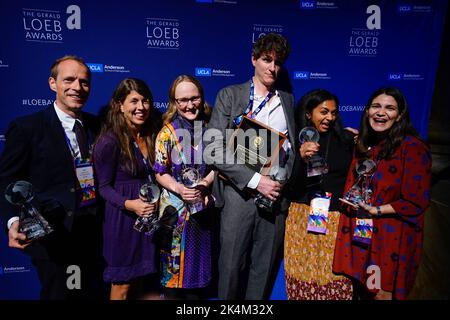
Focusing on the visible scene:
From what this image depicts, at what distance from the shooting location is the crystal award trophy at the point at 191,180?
2.04 m

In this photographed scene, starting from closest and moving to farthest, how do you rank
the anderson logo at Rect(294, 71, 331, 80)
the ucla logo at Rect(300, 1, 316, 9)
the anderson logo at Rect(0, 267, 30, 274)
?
the anderson logo at Rect(0, 267, 30, 274) < the ucla logo at Rect(300, 1, 316, 9) < the anderson logo at Rect(294, 71, 331, 80)

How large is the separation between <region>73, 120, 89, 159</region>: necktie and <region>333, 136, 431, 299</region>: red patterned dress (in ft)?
6.15

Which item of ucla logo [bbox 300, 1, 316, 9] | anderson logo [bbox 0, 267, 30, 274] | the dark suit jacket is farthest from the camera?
ucla logo [bbox 300, 1, 316, 9]

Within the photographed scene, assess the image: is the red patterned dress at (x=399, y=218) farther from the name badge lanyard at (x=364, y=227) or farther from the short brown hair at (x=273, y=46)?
the short brown hair at (x=273, y=46)

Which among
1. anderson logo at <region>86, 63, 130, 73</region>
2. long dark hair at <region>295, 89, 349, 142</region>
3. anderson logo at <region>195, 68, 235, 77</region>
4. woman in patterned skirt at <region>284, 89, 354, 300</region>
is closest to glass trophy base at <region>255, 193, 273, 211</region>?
woman in patterned skirt at <region>284, 89, 354, 300</region>

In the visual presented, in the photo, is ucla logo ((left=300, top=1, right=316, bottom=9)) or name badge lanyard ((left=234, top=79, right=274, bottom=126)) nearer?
name badge lanyard ((left=234, top=79, right=274, bottom=126))

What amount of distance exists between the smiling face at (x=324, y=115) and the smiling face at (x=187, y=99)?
34.2 inches

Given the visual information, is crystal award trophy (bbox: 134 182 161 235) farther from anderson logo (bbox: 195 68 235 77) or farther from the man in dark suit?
anderson logo (bbox: 195 68 235 77)

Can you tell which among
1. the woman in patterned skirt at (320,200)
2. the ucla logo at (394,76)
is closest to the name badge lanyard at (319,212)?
the woman in patterned skirt at (320,200)

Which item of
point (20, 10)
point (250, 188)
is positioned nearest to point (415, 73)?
point (250, 188)

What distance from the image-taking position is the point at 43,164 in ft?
6.34

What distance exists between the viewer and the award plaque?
2098 millimetres

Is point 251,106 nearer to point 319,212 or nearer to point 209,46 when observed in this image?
point 209,46

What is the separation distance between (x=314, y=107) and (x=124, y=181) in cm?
148
